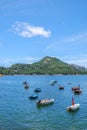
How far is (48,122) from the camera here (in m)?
66.1

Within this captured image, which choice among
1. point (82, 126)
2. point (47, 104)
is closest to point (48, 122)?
point (82, 126)

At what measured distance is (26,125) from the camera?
6256 cm

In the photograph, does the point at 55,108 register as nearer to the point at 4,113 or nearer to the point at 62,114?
the point at 62,114

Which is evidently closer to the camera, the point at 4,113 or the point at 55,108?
the point at 4,113

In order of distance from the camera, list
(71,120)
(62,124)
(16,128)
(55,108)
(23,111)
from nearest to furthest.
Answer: (16,128) → (62,124) → (71,120) → (23,111) → (55,108)

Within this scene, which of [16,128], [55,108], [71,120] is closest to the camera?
[16,128]

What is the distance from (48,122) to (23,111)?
54.6 feet

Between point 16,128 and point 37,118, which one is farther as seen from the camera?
point 37,118

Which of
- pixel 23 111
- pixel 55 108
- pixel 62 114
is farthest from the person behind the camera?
pixel 55 108

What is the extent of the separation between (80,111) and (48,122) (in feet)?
59.5

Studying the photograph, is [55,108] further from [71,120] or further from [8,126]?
[8,126]

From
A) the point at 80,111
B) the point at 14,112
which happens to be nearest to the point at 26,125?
the point at 14,112

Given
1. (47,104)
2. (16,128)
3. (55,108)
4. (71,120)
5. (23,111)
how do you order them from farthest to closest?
(47,104)
(55,108)
(23,111)
(71,120)
(16,128)

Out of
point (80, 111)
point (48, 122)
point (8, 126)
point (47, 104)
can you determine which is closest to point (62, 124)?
point (48, 122)
